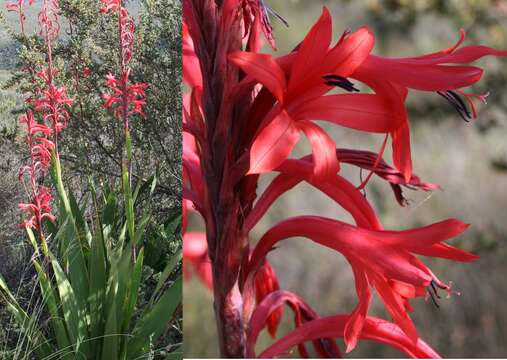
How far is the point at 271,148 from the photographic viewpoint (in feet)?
2.55

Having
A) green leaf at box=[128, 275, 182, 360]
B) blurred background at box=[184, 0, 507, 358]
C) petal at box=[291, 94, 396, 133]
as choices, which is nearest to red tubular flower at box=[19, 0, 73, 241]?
green leaf at box=[128, 275, 182, 360]

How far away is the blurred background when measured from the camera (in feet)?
10.8

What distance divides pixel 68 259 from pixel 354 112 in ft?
2.48

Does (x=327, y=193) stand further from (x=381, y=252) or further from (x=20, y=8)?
(x=20, y=8)

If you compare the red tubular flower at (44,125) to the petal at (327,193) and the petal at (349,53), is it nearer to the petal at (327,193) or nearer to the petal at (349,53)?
the petal at (327,193)

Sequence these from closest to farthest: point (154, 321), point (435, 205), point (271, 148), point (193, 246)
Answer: point (271, 148)
point (193, 246)
point (154, 321)
point (435, 205)

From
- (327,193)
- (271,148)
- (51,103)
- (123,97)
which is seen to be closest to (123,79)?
(123,97)

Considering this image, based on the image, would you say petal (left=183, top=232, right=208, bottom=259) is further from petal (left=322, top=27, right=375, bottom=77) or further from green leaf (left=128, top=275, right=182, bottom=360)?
petal (left=322, top=27, right=375, bottom=77)

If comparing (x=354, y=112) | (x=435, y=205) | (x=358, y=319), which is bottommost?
(x=435, y=205)

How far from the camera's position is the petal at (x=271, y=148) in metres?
0.77

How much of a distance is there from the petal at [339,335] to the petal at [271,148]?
0.92 feet

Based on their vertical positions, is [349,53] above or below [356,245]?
above

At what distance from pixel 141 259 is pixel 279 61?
65 centimetres

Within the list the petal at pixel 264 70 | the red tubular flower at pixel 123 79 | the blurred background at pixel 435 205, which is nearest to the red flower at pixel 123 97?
the red tubular flower at pixel 123 79
